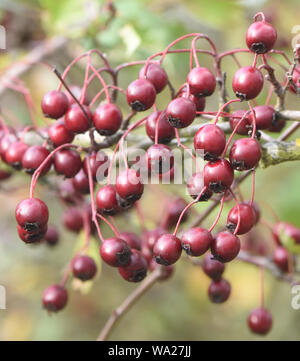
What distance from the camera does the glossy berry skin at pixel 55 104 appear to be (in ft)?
4.51

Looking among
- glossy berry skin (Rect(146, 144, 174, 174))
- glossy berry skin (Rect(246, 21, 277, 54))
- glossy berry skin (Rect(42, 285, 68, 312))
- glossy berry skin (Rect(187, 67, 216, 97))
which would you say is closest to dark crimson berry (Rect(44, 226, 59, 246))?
glossy berry skin (Rect(42, 285, 68, 312))

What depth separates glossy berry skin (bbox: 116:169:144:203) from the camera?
46.4 inches

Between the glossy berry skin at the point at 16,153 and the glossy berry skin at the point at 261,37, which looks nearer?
the glossy berry skin at the point at 261,37

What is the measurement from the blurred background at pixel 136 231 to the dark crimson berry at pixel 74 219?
2.55 ft

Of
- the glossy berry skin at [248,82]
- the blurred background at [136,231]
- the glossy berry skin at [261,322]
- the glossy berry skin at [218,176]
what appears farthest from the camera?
the blurred background at [136,231]

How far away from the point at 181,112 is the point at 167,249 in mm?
318

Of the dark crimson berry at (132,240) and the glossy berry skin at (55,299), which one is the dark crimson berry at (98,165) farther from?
the glossy berry skin at (55,299)

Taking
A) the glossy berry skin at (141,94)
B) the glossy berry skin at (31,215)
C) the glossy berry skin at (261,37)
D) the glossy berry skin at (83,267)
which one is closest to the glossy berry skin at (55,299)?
the glossy berry skin at (83,267)

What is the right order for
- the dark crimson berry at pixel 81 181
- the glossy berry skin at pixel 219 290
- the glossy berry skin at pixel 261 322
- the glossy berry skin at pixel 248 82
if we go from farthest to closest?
the glossy berry skin at pixel 261 322 → the glossy berry skin at pixel 219 290 → the dark crimson berry at pixel 81 181 → the glossy berry skin at pixel 248 82

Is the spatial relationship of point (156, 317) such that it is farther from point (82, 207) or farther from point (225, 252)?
point (225, 252)

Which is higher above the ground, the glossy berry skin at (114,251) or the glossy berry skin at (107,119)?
the glossy berry skin at (107,119)

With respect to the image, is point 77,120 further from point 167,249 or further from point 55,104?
point 167,249
